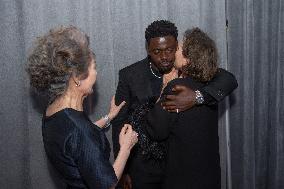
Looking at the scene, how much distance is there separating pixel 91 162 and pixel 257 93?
6.44 ft

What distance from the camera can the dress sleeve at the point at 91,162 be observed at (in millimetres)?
1552

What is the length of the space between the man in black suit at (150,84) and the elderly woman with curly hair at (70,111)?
0.63 meters

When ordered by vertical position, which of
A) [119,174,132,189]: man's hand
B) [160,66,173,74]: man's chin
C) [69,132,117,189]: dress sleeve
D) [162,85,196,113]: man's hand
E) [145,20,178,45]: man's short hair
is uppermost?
[145,20,178,45]: man's short hair

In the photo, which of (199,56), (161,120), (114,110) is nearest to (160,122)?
(161,120)

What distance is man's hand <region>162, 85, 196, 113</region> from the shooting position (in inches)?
73.0

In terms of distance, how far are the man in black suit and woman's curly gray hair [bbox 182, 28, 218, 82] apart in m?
0.19

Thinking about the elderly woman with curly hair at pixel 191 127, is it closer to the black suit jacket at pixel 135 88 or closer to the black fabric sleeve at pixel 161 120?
the black fabric sleeve at pixel 161 120

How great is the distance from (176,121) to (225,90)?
447 millimetres

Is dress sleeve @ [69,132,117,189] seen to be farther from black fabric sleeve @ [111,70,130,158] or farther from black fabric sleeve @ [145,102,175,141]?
black fabric sleeve @ [111,70,130,158]

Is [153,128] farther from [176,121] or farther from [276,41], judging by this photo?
[276,41]

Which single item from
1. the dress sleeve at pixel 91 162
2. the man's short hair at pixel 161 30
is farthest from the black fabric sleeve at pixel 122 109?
the dress sleeve at pixel 91 162

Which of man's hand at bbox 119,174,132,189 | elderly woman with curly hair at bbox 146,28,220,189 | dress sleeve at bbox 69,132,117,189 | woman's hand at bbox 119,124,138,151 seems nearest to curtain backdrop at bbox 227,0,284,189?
elderly woman with curly hair at bbox 146,28,220,189

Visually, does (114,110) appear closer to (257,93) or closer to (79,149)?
(79,149)

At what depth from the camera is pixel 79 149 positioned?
1555mm
